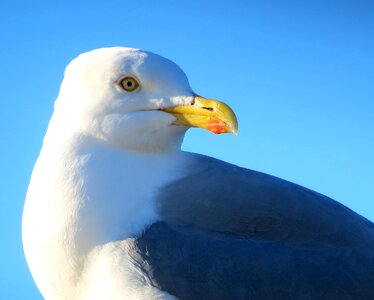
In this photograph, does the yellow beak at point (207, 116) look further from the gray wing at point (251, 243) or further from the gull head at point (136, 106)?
the gray wing at point (251, 243)

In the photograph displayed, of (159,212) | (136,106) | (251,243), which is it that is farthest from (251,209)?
(136,106)

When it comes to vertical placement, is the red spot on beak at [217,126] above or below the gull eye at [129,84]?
below

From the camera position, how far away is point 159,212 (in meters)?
3.18

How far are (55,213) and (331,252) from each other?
4.28 feet

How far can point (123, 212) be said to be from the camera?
3152 millimetres

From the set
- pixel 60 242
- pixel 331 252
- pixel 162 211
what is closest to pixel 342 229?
pixel 331 252

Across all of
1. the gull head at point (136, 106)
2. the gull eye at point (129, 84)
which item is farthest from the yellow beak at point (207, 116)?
the gull eye at point (129, 84)

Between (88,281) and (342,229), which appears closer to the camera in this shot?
(88,281)

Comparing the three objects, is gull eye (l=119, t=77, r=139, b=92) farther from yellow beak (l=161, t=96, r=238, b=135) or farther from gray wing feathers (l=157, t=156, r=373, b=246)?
gray wing feathers (l=157, t=156, r=373, b=246)

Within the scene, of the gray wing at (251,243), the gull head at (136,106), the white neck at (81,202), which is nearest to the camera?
the gray wing at (251,243)

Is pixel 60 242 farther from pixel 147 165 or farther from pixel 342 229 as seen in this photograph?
pixel 342 229

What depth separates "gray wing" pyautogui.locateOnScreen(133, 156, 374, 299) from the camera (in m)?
3.01

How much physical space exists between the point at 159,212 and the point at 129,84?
2.24ft

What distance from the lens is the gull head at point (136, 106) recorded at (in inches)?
133
